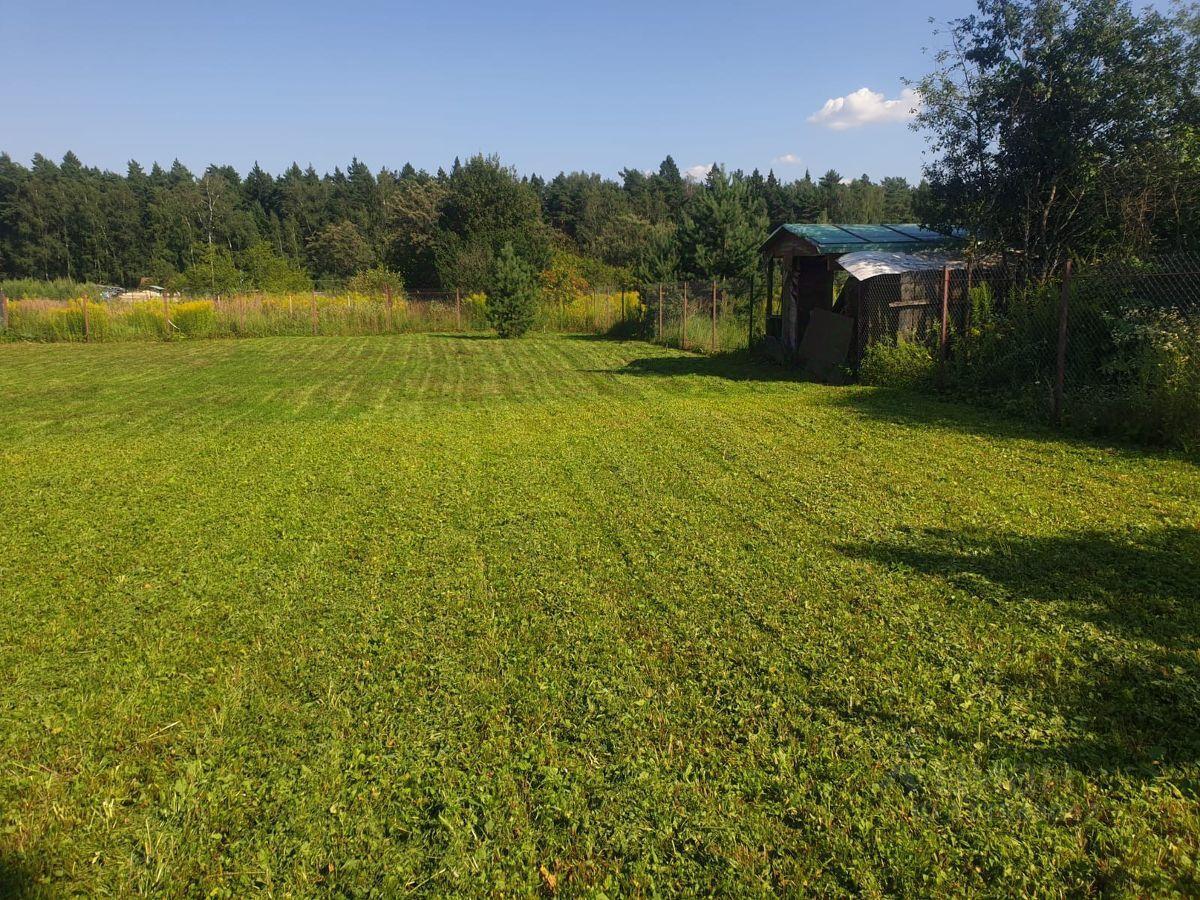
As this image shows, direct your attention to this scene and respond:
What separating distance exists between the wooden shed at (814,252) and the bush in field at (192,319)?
64.0 feet

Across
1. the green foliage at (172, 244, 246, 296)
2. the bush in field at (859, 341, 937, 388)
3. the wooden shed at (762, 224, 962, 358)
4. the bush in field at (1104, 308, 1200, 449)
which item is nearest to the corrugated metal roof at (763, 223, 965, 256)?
the wooden shed at (762, 224, 962, 358)

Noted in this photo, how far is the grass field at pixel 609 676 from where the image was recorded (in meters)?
2.40

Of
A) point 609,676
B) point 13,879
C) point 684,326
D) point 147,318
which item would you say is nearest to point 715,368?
point 684,326

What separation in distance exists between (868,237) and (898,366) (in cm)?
473

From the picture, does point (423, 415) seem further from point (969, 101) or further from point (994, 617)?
point (969, 101)

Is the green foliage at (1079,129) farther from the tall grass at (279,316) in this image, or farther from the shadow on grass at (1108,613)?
the tall grass at (279,316)

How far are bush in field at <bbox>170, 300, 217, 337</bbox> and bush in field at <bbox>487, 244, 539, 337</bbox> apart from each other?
32.4ft

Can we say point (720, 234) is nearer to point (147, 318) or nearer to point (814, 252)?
point (814, 252)

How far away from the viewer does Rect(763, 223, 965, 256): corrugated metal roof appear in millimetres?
14719

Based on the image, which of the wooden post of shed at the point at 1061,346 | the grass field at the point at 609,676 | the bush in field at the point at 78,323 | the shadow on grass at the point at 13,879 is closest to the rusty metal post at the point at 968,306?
the wooden post of shed at the point at 1061,346

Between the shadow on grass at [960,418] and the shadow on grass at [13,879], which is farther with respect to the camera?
the shadow on grass at [960,418]

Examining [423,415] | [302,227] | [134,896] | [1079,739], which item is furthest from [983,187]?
[302,227]

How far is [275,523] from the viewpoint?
5.91m

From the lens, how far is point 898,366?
11938mm
